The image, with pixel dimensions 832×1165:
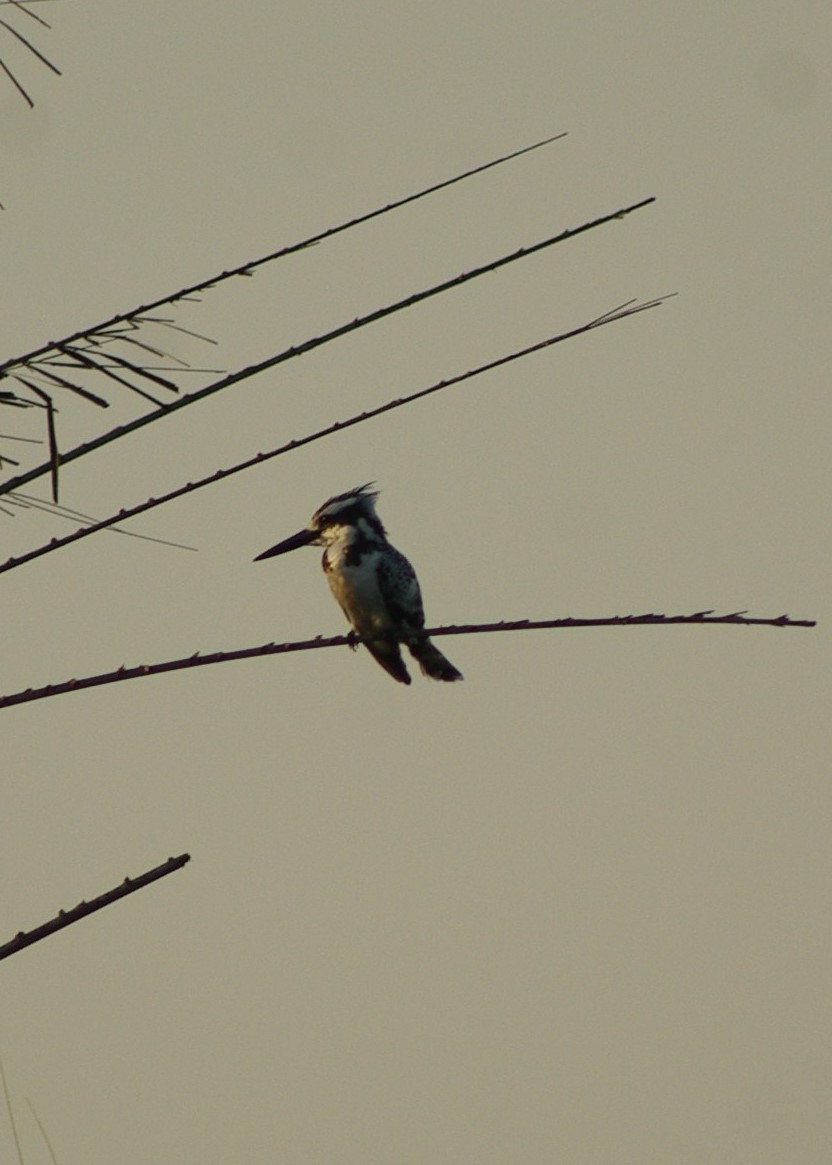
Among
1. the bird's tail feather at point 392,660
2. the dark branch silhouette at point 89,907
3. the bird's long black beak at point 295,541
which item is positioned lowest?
the dark branch silhouette at point 89,907

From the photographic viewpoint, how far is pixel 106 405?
2.26 m

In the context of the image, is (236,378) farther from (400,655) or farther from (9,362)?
(400,655)

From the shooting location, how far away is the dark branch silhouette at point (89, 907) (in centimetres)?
224

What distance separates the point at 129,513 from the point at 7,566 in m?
0.18

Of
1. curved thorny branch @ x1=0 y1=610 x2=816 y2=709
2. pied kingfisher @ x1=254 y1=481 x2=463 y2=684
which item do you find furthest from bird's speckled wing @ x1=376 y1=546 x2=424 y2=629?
curved thorny branch @ x1=0 y1=610 x2=816 y2=709

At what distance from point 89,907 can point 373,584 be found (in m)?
8.76

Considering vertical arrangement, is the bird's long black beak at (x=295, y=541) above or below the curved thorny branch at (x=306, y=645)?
above

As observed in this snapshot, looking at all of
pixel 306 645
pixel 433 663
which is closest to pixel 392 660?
pixel 433 663

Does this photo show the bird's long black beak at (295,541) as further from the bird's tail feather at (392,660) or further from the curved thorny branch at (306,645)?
the curved thorny branch at (306,645)

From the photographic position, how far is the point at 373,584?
1108cm

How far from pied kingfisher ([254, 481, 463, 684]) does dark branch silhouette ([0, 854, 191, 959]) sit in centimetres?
835

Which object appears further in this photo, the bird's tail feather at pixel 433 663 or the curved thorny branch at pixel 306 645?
the bird's tail feather at pixel 433 663

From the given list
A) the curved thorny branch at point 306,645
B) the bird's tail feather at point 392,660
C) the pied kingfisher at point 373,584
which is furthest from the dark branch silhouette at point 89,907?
the bird's tail feather at point 392,660

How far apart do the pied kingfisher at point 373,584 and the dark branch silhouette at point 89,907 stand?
27.4 feet
